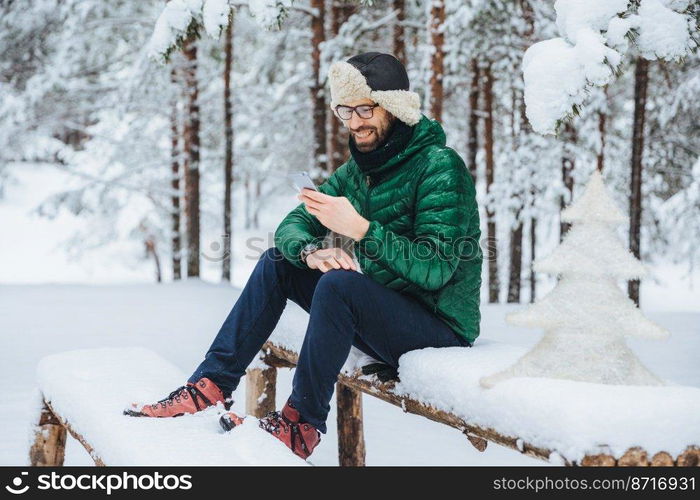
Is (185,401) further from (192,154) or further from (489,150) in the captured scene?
(489,150)

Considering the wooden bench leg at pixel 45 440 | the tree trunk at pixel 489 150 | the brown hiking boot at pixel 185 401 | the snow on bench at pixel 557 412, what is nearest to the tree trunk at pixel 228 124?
the tree trunk at pixel 489 150

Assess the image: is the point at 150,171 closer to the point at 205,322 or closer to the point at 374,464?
the point at 205,322

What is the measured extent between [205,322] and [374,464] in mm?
4369

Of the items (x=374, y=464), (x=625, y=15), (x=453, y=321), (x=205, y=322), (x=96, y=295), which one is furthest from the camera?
(x=96, y=295)

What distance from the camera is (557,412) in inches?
81.9

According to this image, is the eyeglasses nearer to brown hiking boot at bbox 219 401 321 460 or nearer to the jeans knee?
the jeans knee

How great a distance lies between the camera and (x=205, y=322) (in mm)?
8328

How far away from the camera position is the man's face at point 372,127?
10.4 feet

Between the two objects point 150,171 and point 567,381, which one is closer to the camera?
point 567,381

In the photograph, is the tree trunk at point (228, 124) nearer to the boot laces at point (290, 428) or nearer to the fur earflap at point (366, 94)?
the fur earflap at point (366, 94)

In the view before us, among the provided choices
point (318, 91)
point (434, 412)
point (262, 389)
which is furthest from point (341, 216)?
point (318, 91)

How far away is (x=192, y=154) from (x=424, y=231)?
33.6ft

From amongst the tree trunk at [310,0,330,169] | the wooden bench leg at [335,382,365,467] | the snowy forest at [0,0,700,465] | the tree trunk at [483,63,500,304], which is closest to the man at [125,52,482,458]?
the snowy forest at [0,0,700,465]
